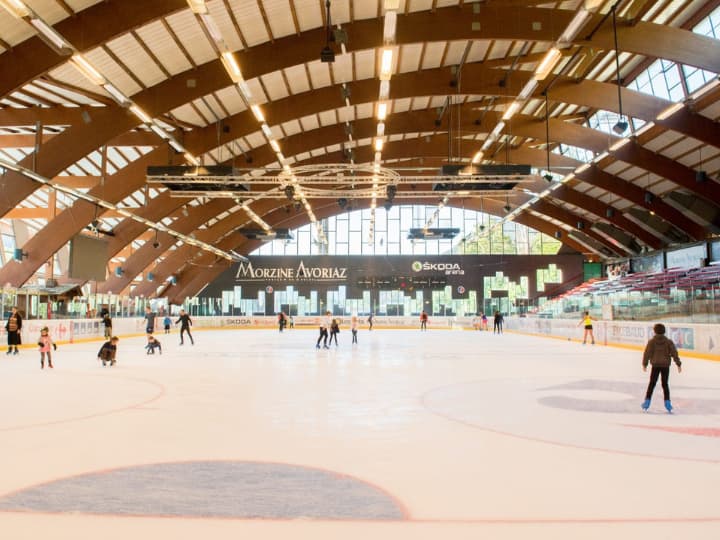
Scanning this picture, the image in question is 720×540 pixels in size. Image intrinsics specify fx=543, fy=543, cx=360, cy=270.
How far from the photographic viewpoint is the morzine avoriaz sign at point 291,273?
155 ft

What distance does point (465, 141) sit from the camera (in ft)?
96.3

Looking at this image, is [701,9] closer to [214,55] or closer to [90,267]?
[214,55]

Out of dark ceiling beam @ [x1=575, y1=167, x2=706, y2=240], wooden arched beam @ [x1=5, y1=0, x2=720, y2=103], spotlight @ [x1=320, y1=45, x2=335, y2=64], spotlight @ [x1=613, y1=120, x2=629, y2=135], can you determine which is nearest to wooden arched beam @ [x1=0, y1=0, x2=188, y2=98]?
wooden arched beam @ [x1=5, y1=0, x2=720, y2=103]

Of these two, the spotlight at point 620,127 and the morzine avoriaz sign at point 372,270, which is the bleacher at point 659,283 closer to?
the morzine avoriaz sign at point 372,270

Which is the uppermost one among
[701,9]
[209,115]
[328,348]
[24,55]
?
[701,9]

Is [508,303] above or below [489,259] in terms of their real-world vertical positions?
below

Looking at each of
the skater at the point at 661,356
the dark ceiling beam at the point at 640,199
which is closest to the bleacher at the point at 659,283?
the dark ceiling beam at the point at 640,199

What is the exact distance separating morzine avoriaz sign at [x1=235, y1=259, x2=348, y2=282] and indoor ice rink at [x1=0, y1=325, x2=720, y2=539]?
122 feet

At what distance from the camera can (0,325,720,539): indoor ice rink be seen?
345 cm

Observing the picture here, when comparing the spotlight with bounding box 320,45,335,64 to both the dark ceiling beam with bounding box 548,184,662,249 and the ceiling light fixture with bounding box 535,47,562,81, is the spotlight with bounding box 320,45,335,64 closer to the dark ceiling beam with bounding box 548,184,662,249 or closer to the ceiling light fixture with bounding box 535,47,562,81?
the ceiling light fixture with bounding box 535,47,562,81

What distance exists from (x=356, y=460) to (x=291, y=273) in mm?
43122

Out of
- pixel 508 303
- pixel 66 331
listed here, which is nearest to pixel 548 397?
pixel 66 331

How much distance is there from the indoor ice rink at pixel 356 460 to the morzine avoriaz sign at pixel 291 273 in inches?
1461

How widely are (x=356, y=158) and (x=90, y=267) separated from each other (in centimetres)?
1456
